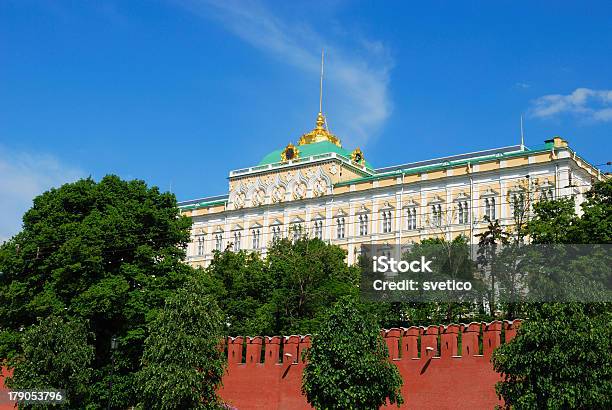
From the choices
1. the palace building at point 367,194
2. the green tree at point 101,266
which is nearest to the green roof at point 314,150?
the palace building at point 367,194

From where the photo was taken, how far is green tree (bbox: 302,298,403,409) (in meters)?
27.4

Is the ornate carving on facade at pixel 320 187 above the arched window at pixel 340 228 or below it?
above

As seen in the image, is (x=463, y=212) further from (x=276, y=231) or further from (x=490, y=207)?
(x=276, y=231)

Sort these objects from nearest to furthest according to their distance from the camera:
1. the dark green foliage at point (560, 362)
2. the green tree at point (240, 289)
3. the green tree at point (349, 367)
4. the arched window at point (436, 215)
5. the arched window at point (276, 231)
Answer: the dark green foliage at point (560, 362)
the green tree at point (349, 367)
the green tree at point (240, 289)
the arched window at point (436, 215)
the arched window at point (276, 231)

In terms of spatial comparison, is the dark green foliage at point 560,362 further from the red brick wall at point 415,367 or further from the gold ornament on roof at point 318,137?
the gold ornament on roof at point 318,137

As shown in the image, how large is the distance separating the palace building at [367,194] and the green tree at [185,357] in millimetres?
27697

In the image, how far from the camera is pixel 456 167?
64812 mm

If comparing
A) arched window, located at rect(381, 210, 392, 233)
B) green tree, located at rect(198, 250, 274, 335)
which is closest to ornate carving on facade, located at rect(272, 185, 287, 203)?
arched window, located at rect(381, 210, 392, 233)

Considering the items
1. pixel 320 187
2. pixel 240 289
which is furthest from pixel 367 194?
pixel 240 289

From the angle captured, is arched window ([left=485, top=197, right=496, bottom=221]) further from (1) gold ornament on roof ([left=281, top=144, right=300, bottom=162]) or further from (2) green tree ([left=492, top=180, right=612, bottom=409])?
(2) green tree ([left=492, top=180, right=612, bottom=409])

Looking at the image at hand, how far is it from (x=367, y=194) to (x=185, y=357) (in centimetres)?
4148

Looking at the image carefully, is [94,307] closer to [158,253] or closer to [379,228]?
[158,253]

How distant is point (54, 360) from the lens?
110ft

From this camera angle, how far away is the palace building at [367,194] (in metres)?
60.7
